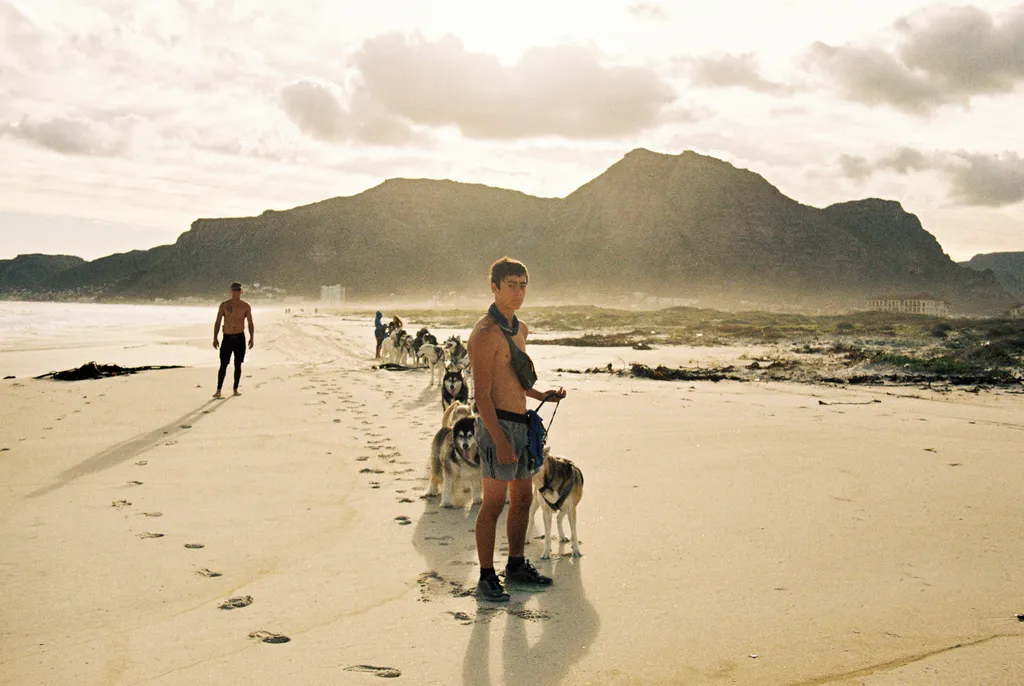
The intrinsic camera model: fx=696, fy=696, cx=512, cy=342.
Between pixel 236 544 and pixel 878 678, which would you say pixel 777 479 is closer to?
pixel 878 678

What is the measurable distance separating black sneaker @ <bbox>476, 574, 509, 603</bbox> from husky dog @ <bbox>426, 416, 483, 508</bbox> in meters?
1.71

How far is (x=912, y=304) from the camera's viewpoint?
11081 cm

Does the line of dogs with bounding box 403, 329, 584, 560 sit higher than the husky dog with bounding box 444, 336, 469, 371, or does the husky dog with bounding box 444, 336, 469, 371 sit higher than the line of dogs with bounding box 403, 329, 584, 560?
the husky dog with bounding box 444, 336, 469, 371

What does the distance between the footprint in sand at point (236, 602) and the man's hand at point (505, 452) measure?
1.84 meters

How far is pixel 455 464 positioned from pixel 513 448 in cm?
211

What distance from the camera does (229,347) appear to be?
1365cm

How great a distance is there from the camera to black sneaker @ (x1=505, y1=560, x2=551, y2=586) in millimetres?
4809

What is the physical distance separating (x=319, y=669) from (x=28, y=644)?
66.0 inches

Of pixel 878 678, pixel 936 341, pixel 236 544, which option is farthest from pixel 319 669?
pixel 936 341

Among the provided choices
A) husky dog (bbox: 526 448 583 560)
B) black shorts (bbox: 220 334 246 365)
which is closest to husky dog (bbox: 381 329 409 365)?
black shorts (bbox: 220 334 246 365)

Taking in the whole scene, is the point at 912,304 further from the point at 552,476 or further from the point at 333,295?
the point at 333,295

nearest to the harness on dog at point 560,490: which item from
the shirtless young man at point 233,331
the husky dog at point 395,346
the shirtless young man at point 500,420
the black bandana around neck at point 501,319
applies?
the shirtless young man at point 500,420

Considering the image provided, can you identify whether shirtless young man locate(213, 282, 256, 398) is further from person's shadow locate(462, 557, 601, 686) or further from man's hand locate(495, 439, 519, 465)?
person's shadow locate(462, 557, 601, 686)

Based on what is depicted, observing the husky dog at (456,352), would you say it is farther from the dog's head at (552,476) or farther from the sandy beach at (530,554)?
the dog's head at (552,476)
